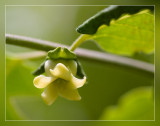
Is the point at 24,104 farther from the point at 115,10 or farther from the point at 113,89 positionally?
the point at 115,10

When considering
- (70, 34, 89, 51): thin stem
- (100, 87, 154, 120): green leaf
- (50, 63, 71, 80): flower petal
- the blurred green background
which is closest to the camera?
(50, 63, 71, 80): flower petal

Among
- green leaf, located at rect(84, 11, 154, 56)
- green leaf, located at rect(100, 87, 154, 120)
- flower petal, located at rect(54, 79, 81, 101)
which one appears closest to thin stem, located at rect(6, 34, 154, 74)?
green leaf, located at rect(84, 11, 154, 56)

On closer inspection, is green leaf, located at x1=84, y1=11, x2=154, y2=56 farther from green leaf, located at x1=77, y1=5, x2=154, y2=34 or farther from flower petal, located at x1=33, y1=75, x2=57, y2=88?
flower petal, located at x1=33, y1=75, x2=57, y2=88

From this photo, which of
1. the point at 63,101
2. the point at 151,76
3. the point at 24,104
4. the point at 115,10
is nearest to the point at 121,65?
the point at 151,76

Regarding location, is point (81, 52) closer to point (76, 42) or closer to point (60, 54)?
point (76, 42)

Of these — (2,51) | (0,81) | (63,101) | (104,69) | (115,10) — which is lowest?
(63,101)

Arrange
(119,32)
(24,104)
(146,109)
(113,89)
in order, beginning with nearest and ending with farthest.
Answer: (119,32) < (146,109) < (24,104) < (113,89)
